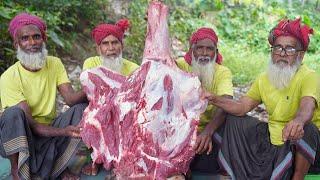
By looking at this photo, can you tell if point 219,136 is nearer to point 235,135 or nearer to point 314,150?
point 235,135

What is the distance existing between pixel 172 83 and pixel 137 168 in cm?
61

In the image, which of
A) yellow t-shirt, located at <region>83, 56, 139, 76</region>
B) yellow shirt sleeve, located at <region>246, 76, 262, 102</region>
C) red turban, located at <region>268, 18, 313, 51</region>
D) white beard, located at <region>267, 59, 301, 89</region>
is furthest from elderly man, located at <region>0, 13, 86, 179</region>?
red turban, located at <region>268, 18, 313, 51</region>

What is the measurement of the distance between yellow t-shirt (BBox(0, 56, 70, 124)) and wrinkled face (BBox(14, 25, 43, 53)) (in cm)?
17

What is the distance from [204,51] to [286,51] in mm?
718

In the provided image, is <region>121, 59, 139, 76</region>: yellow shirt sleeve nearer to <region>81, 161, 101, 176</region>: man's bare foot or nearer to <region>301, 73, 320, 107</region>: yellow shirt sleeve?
<region>81, 161, 101, 176</region>: man's bare foot

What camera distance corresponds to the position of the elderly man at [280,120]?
3.47 meters

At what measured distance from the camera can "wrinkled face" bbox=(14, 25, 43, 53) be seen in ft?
12.9

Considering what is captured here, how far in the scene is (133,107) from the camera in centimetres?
333

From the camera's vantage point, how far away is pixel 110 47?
4.22 metres

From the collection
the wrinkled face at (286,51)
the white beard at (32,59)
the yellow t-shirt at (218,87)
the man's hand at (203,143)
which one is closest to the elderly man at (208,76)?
the yellow t-shirt at (218,87)

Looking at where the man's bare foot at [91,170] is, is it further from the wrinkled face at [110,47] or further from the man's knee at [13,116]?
the wrinkled face at [110,47]

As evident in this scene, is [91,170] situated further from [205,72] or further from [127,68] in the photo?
[205,72]

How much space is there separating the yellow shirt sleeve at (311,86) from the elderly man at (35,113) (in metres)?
1.67

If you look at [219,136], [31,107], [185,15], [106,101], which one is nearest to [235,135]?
[219,136]
